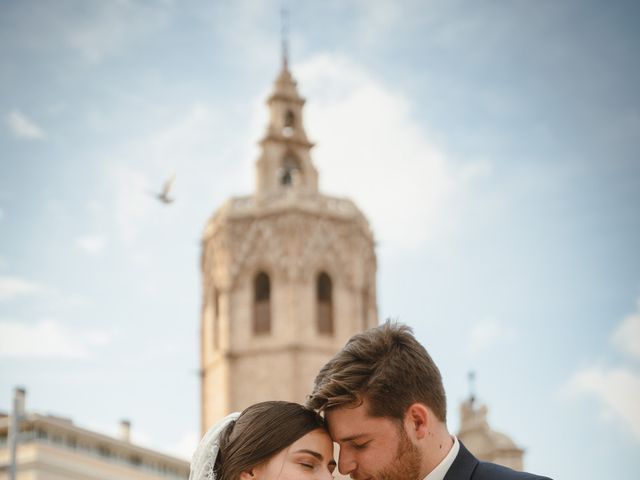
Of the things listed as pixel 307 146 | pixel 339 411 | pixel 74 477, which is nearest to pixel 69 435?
pixel 74 477

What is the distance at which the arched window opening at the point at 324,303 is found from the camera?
4272cm

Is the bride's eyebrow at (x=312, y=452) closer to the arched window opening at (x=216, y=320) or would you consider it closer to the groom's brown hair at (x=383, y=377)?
the groom's brown hair at (x=383, y=377)

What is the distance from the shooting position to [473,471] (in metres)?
4.38

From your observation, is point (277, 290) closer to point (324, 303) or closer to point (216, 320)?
point (324, 303)

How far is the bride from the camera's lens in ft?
14.3

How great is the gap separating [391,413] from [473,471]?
40 centimetres

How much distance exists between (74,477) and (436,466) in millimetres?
30942

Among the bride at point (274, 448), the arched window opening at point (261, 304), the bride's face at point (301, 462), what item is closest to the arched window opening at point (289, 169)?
the arched window opening at point (261, 304)

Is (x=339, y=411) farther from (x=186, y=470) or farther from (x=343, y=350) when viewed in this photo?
(x=186, y=470)

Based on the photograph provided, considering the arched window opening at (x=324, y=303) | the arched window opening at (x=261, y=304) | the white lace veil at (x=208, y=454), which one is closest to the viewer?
→ the white lace veil at (x=208, y=454)

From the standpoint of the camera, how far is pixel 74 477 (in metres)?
33.7

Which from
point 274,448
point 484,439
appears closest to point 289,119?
point 484,439

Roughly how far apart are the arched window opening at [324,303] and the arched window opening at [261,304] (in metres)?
1.96

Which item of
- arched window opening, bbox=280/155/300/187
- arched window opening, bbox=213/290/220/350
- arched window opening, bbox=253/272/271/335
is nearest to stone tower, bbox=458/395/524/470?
arched window opening, bbox=253/272/271/335
